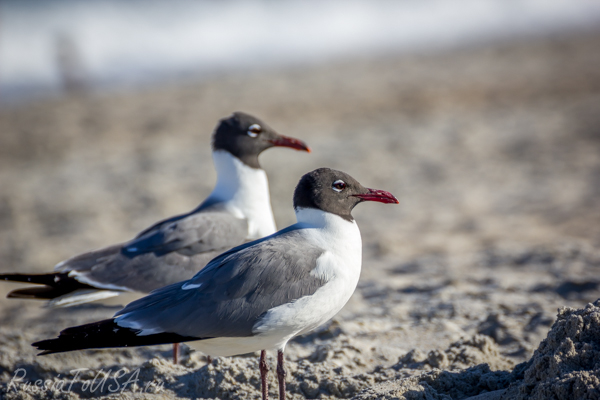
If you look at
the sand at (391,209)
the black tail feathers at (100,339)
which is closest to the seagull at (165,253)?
the sand at (391,209)

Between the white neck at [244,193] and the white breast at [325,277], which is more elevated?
the white neck at [244,193]

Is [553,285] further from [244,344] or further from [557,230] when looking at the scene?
[244,344]

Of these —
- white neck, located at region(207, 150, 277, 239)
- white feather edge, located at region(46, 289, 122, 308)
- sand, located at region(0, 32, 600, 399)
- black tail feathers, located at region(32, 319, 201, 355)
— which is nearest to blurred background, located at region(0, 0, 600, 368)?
sand, located at region(0, 32, 600, 399)

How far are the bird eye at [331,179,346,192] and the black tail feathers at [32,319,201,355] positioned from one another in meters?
1.18

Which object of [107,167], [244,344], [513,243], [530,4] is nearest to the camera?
[244,344]

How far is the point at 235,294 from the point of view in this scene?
10.4 feet

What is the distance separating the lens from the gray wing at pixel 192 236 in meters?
4.35

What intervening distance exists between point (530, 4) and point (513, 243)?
29795mm

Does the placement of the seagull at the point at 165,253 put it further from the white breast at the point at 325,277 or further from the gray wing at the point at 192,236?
the white breast at the point at 325,277

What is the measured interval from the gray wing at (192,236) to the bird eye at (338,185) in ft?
4.05

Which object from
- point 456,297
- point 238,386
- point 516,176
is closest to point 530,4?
point 516,176

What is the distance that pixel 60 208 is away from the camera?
28.4 feet

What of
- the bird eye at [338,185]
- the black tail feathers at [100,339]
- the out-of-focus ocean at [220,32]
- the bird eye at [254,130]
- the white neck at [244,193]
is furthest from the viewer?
the out-of-focus ocean at [220,32]

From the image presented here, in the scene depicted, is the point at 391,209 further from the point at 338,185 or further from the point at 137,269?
the point at 338,185
